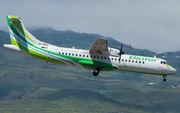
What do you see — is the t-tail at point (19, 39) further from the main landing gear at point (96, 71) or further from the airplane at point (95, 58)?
the main landing gear at point (96, 71)

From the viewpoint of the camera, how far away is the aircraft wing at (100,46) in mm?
53250

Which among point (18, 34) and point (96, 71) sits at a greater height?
point (18, 34)

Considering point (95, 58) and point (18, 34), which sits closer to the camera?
point (95, 58)

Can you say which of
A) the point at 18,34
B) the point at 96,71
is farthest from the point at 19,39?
the point at 96,71

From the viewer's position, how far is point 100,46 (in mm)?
55969

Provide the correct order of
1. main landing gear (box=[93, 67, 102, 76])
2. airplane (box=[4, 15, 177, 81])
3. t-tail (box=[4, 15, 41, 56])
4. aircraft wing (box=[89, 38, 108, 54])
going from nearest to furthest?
aircraft wing (box=[89, 38, 108, 54]) < main landing gear (box=[93, 67, 102, 76]) < airplane (box=[4, 15, 177, 81]) < t-tail (box=[4, 15, 41, 56])

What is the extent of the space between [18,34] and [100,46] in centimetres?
1869

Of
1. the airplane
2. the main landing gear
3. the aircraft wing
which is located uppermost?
the aircraft wing

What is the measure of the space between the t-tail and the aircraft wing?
13.7 metres

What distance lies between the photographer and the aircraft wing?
53.2m

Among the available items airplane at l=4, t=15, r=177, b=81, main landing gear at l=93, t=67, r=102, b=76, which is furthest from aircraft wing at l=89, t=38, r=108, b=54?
main landing gear at l=93, t=67, r=102, b=76

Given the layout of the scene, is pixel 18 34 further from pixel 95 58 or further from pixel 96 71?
pixel 96 71

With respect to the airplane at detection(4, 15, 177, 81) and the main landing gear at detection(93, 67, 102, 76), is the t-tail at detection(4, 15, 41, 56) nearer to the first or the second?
the airplane at detection(4, 15, 177, 81)

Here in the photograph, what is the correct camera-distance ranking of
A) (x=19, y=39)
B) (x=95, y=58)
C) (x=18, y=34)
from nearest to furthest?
1. (x=95, y=58)
2. (x=19, y=39)
3. (x=18, y=34)
